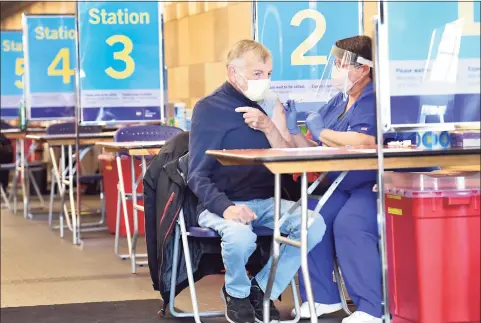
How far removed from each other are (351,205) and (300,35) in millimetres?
1848

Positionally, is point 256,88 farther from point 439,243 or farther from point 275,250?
point 439,243

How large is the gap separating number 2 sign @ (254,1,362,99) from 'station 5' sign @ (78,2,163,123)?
6.58 feet

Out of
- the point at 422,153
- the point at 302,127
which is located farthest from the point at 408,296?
the point at 302,127

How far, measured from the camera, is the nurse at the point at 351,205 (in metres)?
4.47

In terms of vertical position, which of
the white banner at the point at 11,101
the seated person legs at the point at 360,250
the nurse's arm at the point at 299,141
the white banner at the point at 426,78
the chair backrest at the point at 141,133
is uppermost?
the white banner at the point at 11,101

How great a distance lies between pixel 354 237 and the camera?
4.50 metres

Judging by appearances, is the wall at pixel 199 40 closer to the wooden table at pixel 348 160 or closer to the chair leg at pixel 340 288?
the chair leg at pixel 340 288

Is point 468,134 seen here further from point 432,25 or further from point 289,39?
point 289,39

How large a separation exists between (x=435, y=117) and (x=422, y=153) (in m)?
0.15

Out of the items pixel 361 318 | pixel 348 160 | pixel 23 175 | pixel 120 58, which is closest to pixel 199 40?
pixel 23 175

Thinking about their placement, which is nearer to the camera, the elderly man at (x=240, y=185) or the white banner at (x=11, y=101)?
the elderly man at (x=240, y=185)

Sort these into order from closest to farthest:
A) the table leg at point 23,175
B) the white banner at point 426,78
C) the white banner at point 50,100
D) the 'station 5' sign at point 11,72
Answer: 1. the white banner at point 426,78
2. the table leg at point 23,175
3. the white banner at point 50,100
4. the 'station 5' sign at point 11,72

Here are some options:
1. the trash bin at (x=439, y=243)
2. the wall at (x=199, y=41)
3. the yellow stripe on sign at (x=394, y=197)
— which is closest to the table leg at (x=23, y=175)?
the wall at (x=199, y=41)

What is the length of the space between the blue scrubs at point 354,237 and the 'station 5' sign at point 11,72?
10867mm
